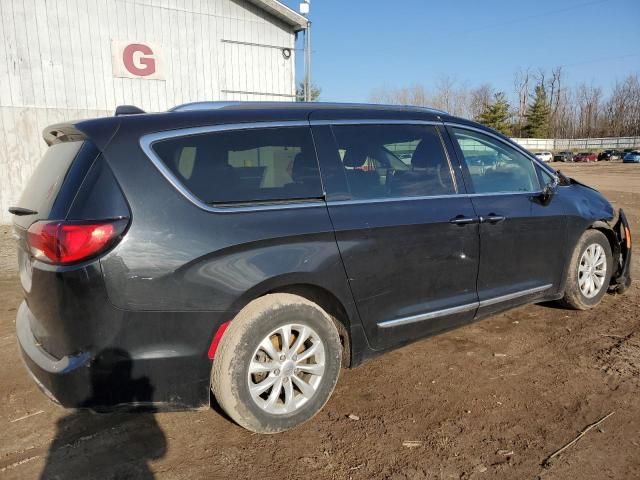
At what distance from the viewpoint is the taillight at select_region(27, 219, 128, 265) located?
7.37ft

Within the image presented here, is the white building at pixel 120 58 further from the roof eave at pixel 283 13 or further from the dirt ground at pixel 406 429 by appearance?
the dirt ground at pixel 406 429

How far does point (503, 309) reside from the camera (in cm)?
381

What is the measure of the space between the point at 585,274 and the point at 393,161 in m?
2.44

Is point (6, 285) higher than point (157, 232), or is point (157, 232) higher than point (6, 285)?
point (157, 232)

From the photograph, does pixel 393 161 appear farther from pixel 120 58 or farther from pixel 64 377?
pixel 120 58

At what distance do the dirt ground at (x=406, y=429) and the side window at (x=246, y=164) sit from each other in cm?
137

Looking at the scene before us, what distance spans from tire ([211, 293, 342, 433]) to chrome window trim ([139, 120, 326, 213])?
1.66ft

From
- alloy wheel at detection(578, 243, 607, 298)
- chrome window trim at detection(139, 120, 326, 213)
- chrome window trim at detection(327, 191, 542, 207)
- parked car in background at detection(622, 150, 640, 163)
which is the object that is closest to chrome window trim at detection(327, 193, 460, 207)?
chrome window trim at detection(327, 191, 542, 207)

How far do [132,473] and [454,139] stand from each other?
301 cm

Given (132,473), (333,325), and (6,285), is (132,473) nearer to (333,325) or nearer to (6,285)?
(333,325)

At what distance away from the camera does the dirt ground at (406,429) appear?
2.49 metres

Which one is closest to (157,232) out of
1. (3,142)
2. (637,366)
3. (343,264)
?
(343,264)

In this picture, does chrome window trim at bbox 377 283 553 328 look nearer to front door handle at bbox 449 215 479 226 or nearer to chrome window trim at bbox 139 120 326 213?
front door handle at bbox 449 215 479 226

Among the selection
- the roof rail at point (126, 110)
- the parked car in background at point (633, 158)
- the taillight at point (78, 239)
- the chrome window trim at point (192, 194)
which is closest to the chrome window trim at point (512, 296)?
the chrome window trim at point (192, 194)
